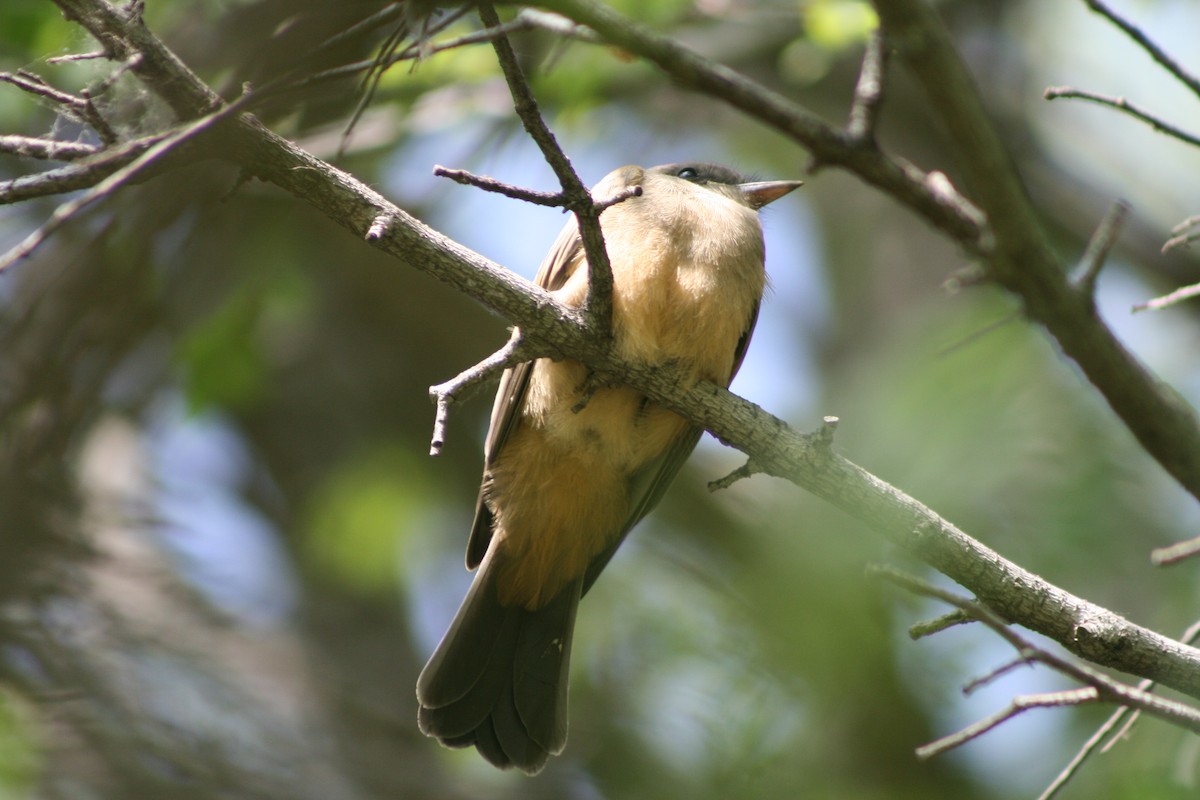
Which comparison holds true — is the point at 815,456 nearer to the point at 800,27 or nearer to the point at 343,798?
the point at 343,798

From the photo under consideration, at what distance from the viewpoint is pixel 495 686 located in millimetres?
4473

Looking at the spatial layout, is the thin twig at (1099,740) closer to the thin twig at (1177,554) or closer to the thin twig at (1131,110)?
the thin twig at (1177,554)

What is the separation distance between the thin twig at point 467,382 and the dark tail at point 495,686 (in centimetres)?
144

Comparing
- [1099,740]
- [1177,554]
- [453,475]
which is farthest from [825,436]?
[453,475]

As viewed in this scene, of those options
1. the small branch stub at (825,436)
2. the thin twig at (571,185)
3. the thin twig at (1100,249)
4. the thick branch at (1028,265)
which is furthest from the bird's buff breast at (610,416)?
the thin twig at (1100,249)

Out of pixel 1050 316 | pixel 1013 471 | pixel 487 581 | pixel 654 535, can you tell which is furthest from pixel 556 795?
pixel 1050 316

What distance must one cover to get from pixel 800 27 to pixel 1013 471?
3.42 metres

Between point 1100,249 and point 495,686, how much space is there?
2641 mm

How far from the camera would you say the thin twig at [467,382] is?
3031 millimetres

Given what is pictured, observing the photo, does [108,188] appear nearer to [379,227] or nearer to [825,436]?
[379,227]

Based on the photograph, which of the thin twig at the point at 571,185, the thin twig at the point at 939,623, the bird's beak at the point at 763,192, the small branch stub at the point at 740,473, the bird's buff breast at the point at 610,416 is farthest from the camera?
the bird's beak at the point at 763,192

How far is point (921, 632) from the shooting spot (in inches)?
121

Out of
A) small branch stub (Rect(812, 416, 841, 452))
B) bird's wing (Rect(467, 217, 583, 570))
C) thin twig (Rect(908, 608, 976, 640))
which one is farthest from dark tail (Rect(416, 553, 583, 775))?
thin twig (Rect(908, 608, 976, 640))

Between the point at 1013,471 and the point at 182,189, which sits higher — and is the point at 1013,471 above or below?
above
